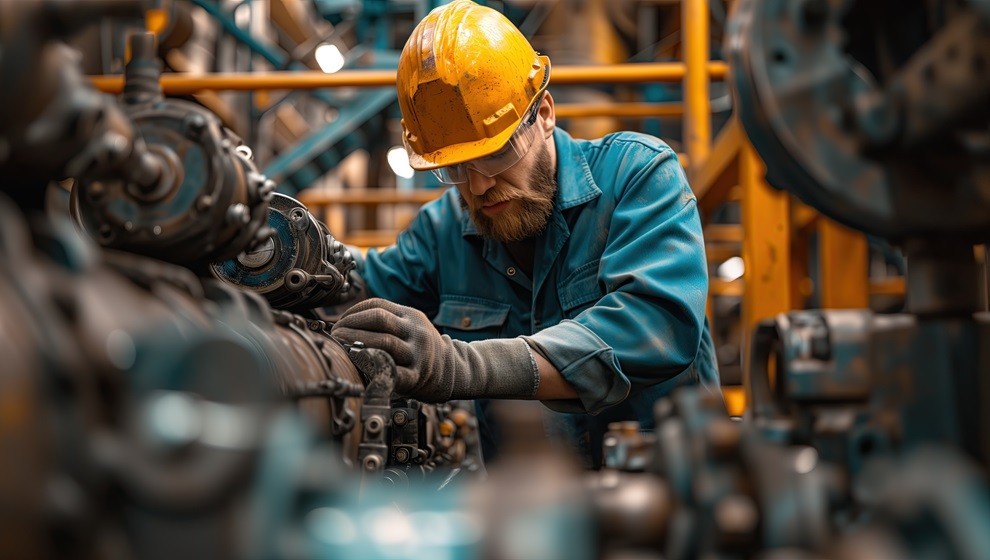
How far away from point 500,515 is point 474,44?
5.93 ft

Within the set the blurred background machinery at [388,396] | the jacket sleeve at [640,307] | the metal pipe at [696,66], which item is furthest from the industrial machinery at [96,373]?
the metal pipe at [696,66]

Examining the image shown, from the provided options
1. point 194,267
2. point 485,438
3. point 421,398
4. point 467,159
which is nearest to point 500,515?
point 194,267

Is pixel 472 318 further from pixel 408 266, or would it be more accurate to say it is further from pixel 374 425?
pixel 374 425

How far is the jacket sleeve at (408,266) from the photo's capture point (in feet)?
9.77

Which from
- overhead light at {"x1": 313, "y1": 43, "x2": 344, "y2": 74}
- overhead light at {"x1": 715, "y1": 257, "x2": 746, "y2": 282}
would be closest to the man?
overhead light at {"x1": 313, "y1": 43, "x2": 344, "y2": 74}

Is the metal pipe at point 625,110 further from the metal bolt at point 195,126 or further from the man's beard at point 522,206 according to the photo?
the metal bolt at point 195,126

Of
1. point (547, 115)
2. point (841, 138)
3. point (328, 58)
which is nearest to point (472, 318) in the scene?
point (547, 115)

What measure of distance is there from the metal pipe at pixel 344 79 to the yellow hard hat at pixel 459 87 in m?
1.32

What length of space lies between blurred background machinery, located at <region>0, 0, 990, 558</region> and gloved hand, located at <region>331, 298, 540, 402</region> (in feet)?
0.36

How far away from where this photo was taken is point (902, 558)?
76cm

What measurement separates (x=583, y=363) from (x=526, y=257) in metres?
0.65

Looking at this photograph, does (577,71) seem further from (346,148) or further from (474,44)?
(346,148)

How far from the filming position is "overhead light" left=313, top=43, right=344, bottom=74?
5.73m

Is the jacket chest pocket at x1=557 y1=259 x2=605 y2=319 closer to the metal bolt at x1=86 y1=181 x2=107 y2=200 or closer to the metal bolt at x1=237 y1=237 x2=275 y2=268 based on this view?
the metal bolt at x1=237 y1=237 x2=275 y2=268
